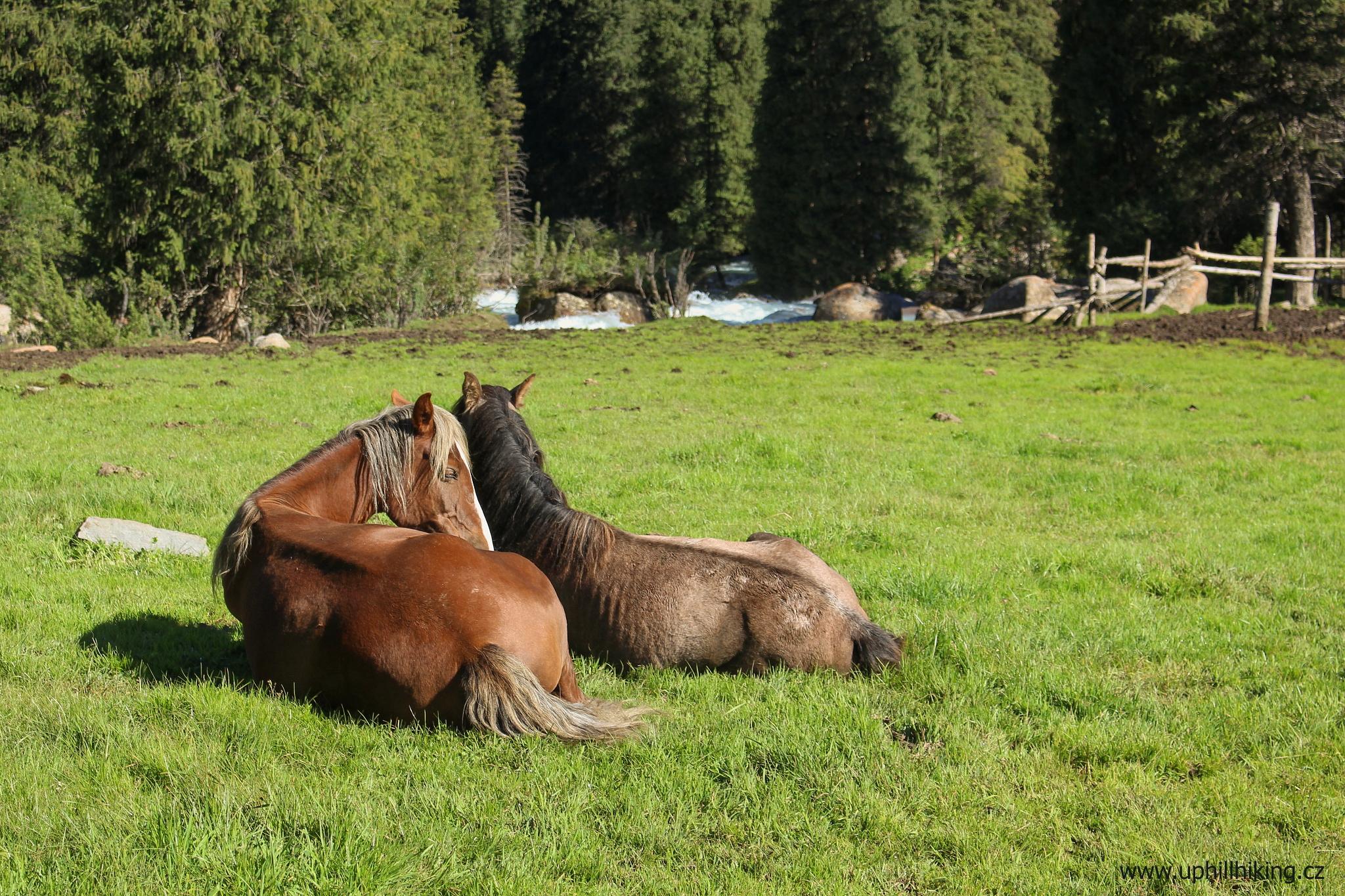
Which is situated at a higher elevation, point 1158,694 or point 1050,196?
point 1050,196

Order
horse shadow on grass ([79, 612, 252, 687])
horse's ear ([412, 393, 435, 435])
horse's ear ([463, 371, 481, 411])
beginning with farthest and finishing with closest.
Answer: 1. horse's ear ([463, 371, 481, 411])
2. horse's ear ([412, 393, 435, 435])
3. horse shadow on grass ([79, 612, 252, 687])

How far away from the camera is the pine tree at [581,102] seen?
201 feet

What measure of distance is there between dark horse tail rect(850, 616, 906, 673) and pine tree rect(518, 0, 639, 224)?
56360 millimetres

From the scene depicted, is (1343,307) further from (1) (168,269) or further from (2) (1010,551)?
(1) (168,269)

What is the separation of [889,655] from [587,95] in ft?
215

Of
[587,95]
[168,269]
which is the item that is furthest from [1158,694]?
[587,95]

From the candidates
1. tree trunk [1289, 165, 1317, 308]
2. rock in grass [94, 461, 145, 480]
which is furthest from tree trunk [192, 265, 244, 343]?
tree trunk [1289, 165, 1317, 308]

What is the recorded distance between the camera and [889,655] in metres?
4.59

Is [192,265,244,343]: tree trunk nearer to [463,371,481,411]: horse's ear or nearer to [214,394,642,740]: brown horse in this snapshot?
[463,371,481,411]: horse's ear

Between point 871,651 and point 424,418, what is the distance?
2298mm

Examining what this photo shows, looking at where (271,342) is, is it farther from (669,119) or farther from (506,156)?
(669,119)

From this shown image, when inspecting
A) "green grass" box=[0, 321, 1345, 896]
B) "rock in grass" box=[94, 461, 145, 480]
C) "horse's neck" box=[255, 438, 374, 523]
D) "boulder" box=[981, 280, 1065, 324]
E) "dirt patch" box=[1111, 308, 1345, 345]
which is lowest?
"green grass" box=[0, 321, 1345, 896]

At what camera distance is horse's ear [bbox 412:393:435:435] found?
456 cm

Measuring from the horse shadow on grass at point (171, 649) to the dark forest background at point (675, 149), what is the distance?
15.9m
